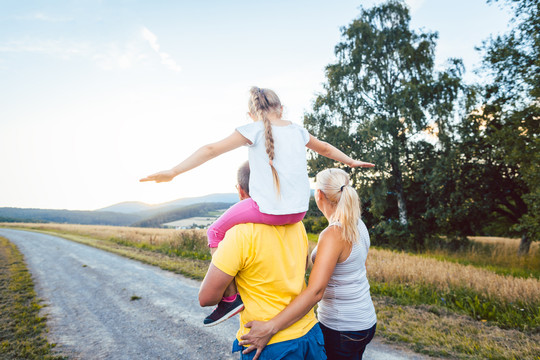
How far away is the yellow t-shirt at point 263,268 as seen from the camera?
5.24 feet

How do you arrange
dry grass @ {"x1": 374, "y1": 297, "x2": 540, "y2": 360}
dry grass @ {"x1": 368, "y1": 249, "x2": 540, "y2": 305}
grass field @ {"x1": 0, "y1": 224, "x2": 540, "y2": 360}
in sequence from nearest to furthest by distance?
1. dry grass @ {"x1": 374, "y1": 297, "x2": 540, "y2": 360}
2. grass field @ {"x1": 0, "y1": 224, "x2": 540, "y2": 360}
3. dry grass @ {"x1": 368, "y1": 249, "x2": 540, "y2": 305}

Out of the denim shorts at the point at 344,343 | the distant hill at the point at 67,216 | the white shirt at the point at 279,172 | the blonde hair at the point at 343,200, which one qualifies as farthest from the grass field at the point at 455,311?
the distant hill at the point at 67,216

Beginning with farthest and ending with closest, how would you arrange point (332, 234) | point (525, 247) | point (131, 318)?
point (525, 247) < point (131, 318) < point (332, 234)

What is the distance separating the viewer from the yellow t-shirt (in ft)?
5.24

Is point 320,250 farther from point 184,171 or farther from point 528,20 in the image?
point 528,20

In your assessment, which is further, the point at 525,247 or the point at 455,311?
the point at 525,247

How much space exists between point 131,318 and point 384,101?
59.1 ft

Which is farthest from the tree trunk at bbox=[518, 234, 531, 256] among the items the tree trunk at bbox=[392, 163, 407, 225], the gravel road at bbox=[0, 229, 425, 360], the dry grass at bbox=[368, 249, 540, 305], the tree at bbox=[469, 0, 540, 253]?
the gravel road at bbox=[0, 229, 425, 360]

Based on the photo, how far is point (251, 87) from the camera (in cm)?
197

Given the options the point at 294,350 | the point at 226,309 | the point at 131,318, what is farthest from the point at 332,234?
the point at 131,318

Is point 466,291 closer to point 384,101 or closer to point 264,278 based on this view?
point 264,278

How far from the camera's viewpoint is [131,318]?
571 centimetres

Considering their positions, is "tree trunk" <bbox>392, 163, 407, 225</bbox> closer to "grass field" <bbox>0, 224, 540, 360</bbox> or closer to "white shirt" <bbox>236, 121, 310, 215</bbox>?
"grass field" <bbox>0, 224, 540, 360</bbox>

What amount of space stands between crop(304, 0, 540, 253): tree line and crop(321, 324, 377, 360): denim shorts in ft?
49.3
